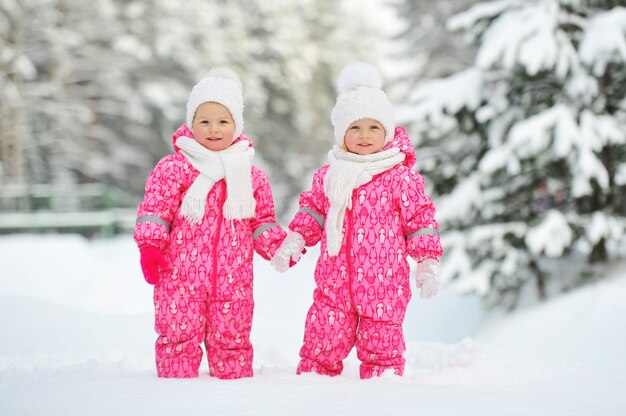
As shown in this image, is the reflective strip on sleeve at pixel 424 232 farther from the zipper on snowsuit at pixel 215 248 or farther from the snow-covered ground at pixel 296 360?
the zipper on snowsuit at pixel 215 248

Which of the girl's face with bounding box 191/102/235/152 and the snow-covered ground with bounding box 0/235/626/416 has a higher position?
the girl's face with bounding box 191/102/235/152

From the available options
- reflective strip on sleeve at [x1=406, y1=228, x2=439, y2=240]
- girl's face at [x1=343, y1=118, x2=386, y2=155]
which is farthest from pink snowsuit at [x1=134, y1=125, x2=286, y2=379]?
reflective strip on sleeve at [x1=406, y1=228, x2=439, y2=240]

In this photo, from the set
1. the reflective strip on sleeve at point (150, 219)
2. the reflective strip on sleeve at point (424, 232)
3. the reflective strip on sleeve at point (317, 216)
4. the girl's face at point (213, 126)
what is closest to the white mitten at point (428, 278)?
the reflective strip on sleeve at point (424, 232)

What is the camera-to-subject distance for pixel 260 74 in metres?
22.7

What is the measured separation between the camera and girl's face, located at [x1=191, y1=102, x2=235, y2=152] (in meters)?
3.58

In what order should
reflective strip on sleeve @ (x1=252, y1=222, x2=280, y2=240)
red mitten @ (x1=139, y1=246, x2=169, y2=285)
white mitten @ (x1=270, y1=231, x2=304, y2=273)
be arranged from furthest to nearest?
reflective strip on sleeve @ (x1=252, y1=222, x2=280, y2=240), white mitten @ (x1=270, y1=231, x2=304, y2=273), red mitten @ (x1=139, y1=246, x2=169, y2=285)

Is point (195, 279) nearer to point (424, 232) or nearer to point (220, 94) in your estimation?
point (220, 94)

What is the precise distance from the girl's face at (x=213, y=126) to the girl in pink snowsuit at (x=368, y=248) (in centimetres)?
55

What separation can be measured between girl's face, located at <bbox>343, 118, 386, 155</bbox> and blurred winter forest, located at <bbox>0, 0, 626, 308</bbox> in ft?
11.4

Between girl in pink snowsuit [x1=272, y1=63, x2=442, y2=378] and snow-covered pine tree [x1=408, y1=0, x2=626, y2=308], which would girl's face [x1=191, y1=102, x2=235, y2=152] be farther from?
snow-covered pine tree [x1=408, y1=0, x2=626, y2=308]

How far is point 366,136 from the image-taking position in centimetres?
358

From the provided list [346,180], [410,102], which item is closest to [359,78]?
[346,180]

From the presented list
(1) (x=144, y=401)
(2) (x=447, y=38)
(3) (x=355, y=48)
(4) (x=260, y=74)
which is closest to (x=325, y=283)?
(1) (x=144, y=401)

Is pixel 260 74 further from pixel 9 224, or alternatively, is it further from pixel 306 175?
pixel 9 224
